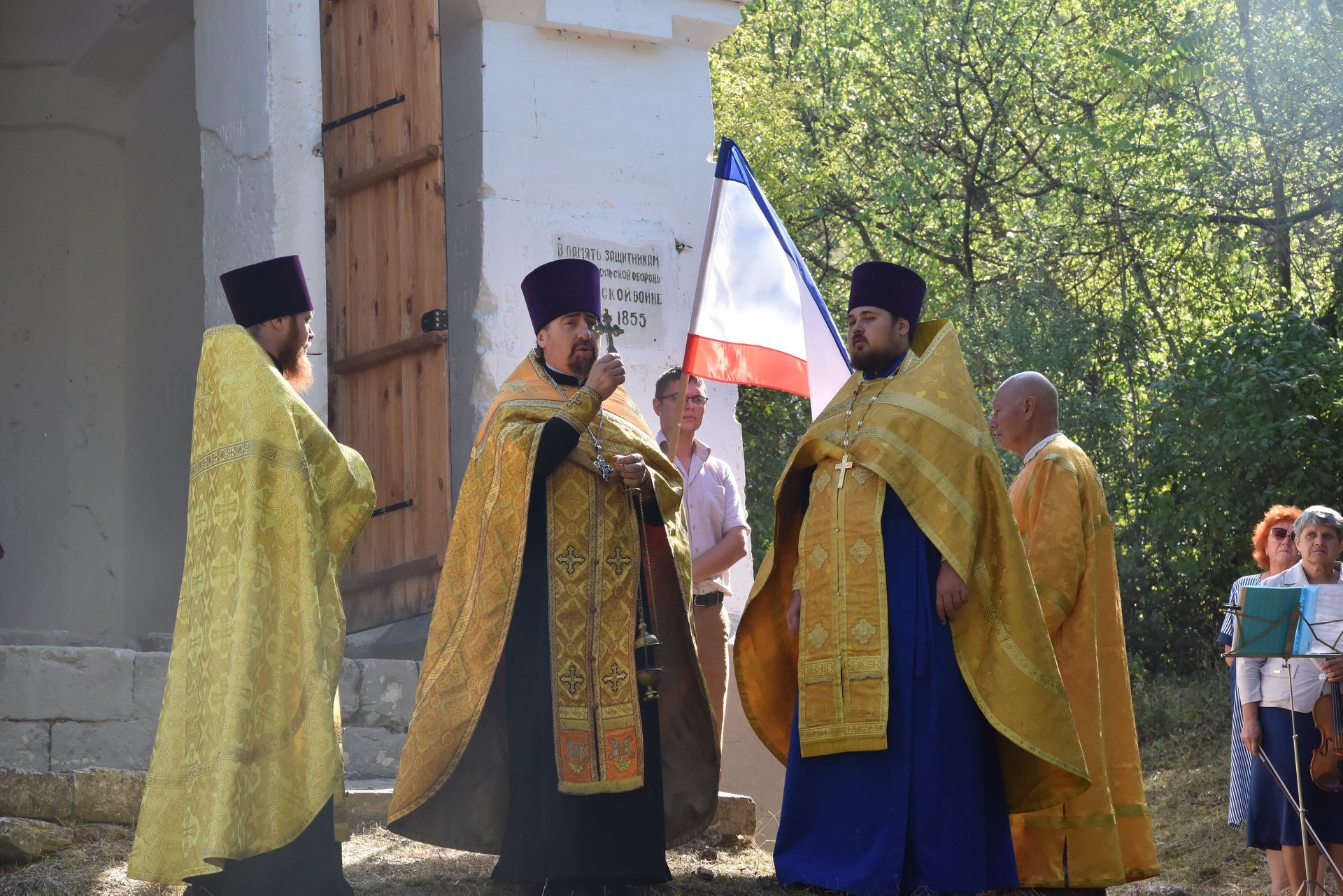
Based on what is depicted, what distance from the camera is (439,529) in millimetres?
7859

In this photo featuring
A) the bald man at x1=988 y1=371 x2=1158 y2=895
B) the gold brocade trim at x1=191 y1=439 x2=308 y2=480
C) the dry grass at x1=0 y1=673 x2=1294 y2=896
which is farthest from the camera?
the bald man at x1=988 y1=371 x2=1158 y2=895

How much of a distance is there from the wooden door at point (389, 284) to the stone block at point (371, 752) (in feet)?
2.69

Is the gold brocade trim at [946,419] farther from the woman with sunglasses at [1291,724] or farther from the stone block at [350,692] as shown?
the stone block at [350,692]

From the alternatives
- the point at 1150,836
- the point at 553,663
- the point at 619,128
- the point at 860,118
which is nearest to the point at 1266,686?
the point at 1150,836

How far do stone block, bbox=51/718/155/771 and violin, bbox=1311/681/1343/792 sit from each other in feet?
16.1

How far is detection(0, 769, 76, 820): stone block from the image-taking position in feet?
19.9

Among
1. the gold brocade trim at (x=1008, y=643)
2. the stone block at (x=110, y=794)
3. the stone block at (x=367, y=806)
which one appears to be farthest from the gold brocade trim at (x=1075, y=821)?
the stone block at (x=110, y=794)

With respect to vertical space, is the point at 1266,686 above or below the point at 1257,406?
below

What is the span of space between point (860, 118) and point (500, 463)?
12.8 metres

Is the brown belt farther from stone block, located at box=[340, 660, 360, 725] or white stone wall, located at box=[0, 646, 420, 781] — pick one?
white stone wall, located at box=[0, 646, 420, 781]

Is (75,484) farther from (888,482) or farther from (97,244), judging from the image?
(888,482)

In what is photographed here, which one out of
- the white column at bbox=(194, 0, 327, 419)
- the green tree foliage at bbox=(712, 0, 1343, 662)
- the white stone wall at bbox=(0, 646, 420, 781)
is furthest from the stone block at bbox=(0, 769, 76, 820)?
the green tree foliage at bbox=(712, 0, 1343, 662)

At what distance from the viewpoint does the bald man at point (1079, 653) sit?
5.89 metres

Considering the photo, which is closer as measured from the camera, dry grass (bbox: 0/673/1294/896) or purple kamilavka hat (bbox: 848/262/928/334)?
dry grass (bbox: 0/673/1294/896)
